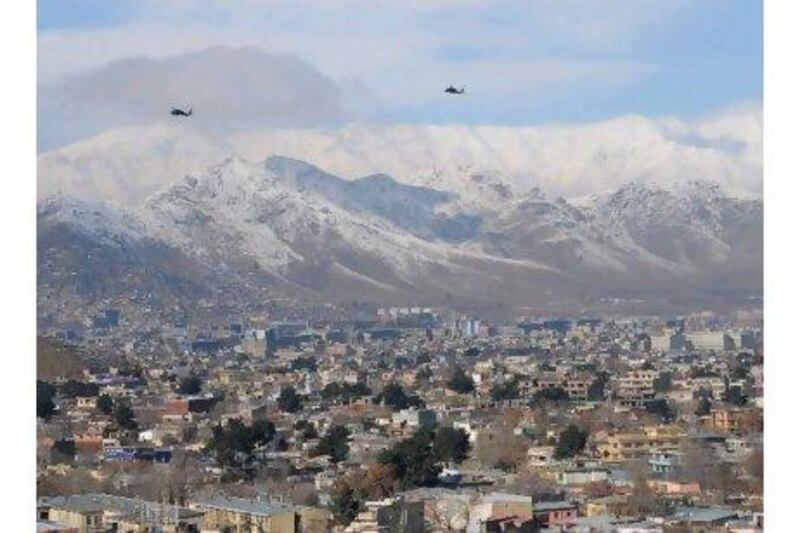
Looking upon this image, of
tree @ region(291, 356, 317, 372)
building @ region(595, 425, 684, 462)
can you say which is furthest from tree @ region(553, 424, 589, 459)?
tree @ region(291, 356, 317, 372)

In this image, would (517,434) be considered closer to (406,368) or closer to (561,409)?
(561,409)

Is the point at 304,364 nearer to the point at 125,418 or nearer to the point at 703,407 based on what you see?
the point at 125,418

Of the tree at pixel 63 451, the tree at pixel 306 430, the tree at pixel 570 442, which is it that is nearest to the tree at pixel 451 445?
the tree at pixel 570 442

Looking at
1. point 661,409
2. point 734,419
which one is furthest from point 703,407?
point 734,419

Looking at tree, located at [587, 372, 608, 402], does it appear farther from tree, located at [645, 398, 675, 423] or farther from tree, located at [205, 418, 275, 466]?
tree, located at [205, 418, 275, 466]

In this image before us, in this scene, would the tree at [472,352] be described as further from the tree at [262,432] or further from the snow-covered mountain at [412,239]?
the tree at [262,432]
